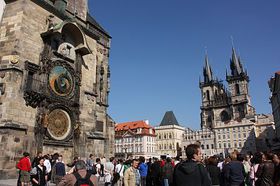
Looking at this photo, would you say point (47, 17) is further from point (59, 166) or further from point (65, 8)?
point (59, 166)

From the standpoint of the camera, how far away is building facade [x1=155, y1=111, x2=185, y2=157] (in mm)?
88125

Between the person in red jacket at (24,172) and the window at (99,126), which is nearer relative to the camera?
the person in red jacket at (24,172)

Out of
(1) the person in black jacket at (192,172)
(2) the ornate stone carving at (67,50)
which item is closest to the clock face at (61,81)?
(2) the ornate stone carving at (67,50)

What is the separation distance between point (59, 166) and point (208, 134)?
81.7 metres

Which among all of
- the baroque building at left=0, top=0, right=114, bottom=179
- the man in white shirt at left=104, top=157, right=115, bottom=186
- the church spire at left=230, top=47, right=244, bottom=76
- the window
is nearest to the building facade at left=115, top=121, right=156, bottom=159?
the church spire at left=230, top=47, right=244, bottom=76

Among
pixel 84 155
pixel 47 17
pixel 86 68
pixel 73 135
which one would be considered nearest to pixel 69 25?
pixel 47 17

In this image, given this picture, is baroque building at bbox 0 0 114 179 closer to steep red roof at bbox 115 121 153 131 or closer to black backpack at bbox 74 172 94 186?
black backpack at bbox 74 172 94 186

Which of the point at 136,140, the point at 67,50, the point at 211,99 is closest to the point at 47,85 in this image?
the point at 67,50

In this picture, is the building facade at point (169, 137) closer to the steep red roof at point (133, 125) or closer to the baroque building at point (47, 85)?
the steep red roof at point (133, 125)

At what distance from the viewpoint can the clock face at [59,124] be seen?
14881 mm

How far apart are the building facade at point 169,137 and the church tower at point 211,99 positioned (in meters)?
11.3

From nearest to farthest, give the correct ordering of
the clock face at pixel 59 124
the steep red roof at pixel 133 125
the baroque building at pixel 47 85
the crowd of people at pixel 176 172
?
the crowd of people at pixel 176 172 → the baroque building at pixel 47 85 → the clock face at pixel 59 124 → the steep red roof at pixel 133 125

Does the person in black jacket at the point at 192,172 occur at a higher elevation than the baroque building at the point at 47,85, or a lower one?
lower

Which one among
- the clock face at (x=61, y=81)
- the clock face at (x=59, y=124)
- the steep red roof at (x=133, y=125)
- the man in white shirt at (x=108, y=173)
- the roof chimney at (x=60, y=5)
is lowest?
the man in white shirt at (x=108, y=173)
